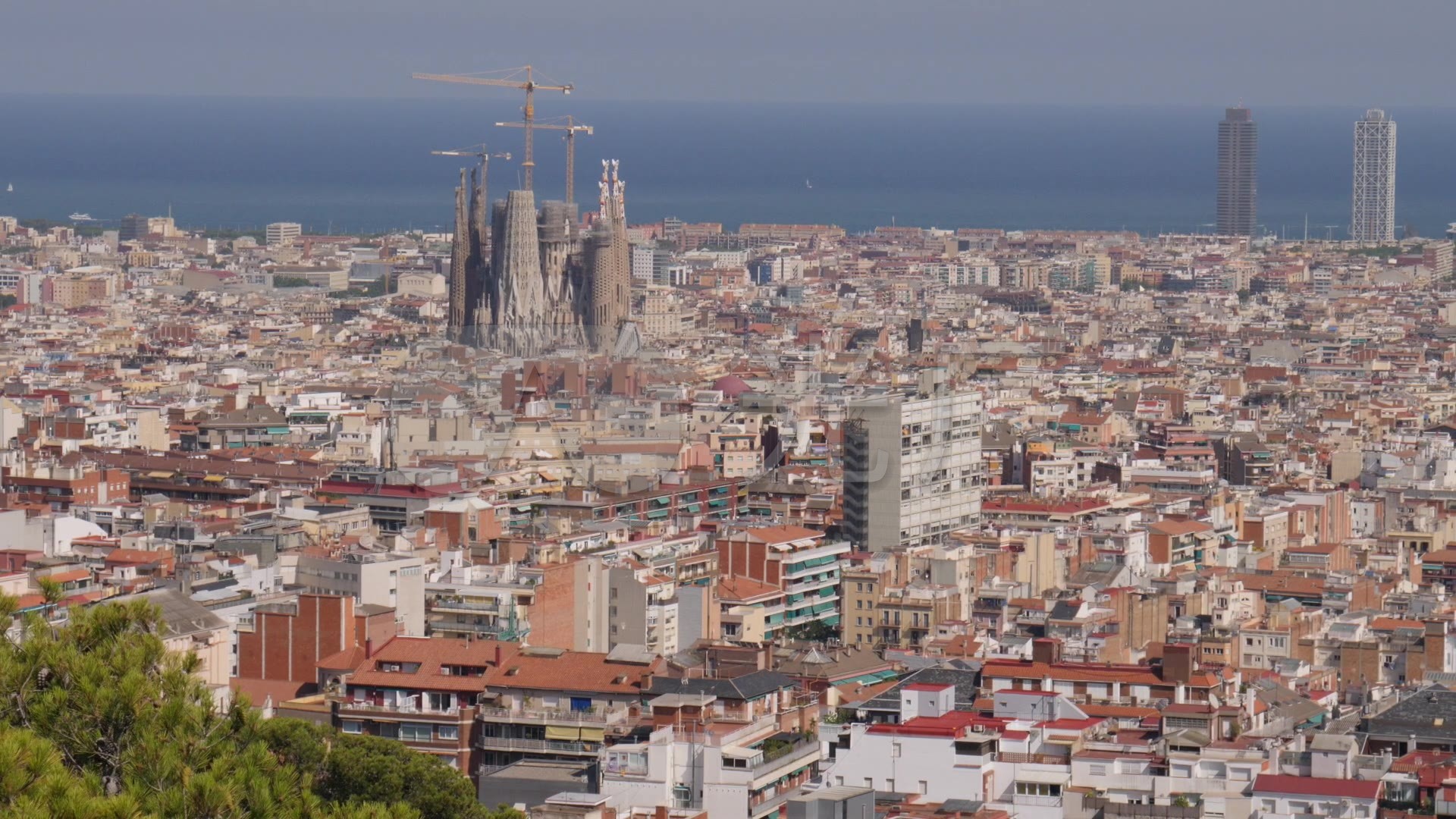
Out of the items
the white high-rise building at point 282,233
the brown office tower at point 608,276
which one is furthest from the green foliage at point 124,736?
the white high-rise building at point 282,233

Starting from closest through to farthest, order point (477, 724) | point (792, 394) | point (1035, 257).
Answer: point (477, 724), point (792, 394), point (1035, 257)

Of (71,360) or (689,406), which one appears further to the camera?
(71,360)

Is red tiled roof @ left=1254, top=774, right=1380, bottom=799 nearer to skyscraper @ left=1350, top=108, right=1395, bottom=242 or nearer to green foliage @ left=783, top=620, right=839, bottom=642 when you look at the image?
green foliage @ left=783, top=620, right=839, bottom=642

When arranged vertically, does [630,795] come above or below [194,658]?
below

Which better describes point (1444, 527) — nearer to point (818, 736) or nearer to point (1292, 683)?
point (1292, 683)

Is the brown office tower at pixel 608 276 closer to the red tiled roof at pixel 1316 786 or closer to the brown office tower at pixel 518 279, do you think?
the brown office tower at pixel 518 279

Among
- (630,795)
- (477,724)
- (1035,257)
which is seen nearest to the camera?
(630,795)

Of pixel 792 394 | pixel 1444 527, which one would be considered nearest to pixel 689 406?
pixel 792 394

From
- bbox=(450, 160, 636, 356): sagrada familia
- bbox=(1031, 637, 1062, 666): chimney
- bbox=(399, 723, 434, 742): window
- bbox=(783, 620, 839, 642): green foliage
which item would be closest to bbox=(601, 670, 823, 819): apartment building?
bbox=(399, 723, 434, 742): window
